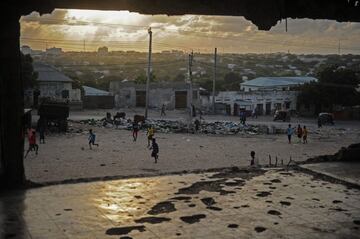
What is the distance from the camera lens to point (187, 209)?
808cm

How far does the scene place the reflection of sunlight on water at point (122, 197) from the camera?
25.8 feet

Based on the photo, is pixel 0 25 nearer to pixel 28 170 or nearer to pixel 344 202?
pixel 344 202

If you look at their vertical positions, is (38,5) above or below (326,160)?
above

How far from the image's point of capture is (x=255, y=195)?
29.8 ft

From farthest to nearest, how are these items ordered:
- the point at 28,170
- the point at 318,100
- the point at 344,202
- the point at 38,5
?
the point at 318,100 < the point at 28,170 < the point at 344,202 < the point at 38,5

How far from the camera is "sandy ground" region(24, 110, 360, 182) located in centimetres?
1862

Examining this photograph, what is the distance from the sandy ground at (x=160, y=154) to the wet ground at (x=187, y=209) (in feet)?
13.6

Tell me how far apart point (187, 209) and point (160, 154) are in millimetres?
15969

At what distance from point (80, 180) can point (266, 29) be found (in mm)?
5968

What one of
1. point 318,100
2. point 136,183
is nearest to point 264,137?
point 318,100

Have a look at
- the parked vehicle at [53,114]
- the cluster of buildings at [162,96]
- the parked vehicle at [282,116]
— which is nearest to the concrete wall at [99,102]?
the cluster of buildings at [162,96]

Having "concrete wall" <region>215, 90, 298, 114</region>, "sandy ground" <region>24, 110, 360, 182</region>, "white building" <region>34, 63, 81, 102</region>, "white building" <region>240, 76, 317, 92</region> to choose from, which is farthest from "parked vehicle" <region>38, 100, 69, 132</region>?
"white building" <region>240, 76, 317, 92</region>

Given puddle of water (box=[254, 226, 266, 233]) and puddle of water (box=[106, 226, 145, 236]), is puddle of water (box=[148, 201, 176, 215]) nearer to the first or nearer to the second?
puddle of water (box=[106, 226, 145, 236])

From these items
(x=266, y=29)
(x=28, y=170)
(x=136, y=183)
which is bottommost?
(x=28, y=170)
